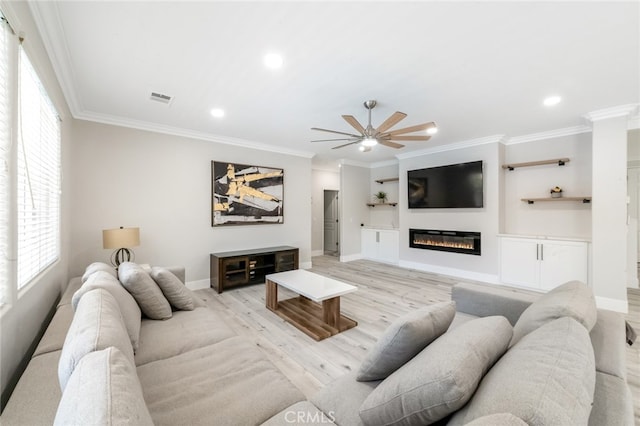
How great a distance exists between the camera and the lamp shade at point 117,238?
309cm

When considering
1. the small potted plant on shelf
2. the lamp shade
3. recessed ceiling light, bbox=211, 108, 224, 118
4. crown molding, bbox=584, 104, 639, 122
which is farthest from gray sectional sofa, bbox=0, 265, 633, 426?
the small potted plant on shelf

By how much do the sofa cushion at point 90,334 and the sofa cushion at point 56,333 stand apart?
32 centimetres

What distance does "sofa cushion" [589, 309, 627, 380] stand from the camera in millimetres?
1191

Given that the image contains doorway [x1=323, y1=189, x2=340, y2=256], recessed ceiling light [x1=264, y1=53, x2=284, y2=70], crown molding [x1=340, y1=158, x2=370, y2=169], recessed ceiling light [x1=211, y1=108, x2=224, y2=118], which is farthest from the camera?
doorway [x1=323, y1=189, x2=340, y2=256]

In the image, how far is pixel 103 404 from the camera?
659 mm

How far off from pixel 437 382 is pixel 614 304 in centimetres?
446

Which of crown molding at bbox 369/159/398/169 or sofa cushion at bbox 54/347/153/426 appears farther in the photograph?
crown molding at bbox 369/159/398/169

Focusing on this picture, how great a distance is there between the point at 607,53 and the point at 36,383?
14.3 ft

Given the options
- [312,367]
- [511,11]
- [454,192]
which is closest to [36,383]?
[312,367]

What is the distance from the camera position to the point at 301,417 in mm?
1121

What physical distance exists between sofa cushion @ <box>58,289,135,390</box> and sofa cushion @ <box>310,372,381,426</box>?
88 centimetres

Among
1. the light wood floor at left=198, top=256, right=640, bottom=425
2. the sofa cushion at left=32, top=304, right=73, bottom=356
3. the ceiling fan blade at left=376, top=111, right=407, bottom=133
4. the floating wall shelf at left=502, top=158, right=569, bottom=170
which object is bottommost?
the light wood floor at left=198, top=256, right=640, bottom=425

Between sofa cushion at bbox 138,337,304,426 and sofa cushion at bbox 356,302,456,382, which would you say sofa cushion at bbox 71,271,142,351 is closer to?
sofa cushion at bbox 138,337,304,426

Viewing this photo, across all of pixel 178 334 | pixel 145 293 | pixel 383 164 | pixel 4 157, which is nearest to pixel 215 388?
pixel 178 334
